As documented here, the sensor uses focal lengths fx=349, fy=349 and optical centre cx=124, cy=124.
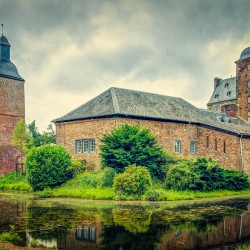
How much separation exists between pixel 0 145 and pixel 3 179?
441cm

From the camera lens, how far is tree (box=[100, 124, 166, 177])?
24.2 meters

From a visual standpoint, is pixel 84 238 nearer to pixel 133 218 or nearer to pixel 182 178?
pixel 133 218

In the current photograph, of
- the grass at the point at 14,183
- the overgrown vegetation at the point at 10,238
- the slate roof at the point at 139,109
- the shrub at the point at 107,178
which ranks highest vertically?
the slate roof at the point at 139,109

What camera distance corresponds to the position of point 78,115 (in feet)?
103

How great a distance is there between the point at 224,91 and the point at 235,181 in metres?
41.2

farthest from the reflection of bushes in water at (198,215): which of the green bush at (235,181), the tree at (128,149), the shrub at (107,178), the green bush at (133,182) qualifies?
the shrub at (107,178)

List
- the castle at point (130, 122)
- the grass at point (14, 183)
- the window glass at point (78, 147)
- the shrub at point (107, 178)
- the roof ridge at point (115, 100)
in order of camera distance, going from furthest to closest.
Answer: the window glass at point (78, 147) → the castle at point (130, 122) → the roof ridge at point (115, 100) → the grass at point (14, 183) → the shrub at point (107, 178)

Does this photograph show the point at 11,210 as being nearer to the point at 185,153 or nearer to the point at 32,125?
the point at 185,153

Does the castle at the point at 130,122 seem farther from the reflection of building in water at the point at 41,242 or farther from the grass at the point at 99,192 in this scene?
the reflection of building in water at the point at 41,242

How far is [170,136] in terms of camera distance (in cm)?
3272

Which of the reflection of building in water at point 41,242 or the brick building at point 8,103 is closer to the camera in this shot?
the reflection of building in water at point 41,242

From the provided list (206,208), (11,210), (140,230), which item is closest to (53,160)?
(11,210)

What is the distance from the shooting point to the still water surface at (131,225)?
10742mm

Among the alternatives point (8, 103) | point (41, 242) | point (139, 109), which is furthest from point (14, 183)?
point (41, 242)
